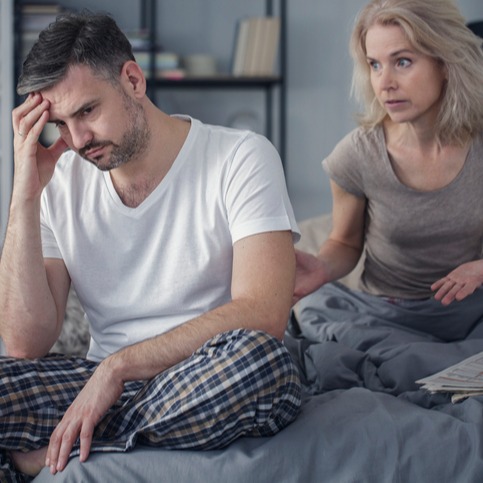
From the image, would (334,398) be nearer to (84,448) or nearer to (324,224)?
(84,448)

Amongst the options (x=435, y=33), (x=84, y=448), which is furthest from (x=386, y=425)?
(x=435, y=33)

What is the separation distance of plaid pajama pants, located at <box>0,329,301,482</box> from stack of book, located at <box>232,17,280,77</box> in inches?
115

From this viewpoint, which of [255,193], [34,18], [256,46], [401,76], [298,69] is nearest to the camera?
[255,193]

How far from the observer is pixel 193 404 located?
1.37 meters

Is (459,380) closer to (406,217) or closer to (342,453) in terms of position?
(342,453)

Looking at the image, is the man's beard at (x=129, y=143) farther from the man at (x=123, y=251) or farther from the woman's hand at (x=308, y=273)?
the woman's hand at (x=308, y=273)

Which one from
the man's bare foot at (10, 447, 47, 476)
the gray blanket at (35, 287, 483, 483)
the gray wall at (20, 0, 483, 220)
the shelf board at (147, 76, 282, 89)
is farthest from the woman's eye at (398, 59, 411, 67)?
the gray wall at (20, 0, 483, 220)

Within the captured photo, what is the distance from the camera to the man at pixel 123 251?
144 cm

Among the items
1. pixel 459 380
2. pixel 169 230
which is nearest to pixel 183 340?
pixel 169 230

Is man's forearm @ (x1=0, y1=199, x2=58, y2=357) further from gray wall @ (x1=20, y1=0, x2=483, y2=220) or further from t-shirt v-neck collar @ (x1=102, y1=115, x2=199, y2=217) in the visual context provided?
gray wall @ (x1=20, y1=0, x2=483, y2=220)

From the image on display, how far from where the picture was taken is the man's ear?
1.69 meters

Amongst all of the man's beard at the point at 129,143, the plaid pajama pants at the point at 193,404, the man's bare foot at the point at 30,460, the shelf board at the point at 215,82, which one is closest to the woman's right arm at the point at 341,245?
the man's beard at the point at 129,143

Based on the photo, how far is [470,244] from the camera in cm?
210

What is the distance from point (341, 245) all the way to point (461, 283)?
0.42 meters
